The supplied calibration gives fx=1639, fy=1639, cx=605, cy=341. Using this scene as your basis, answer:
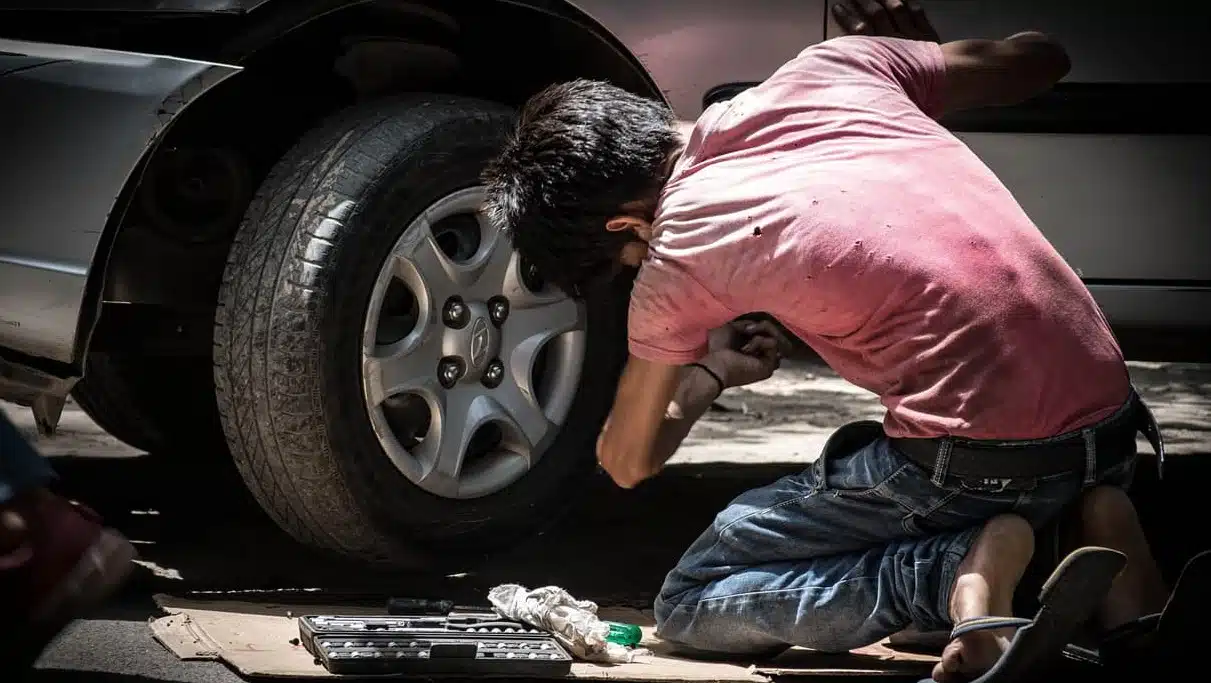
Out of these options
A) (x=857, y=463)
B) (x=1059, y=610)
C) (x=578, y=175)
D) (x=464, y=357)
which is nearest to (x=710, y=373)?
(x=857, y=463)

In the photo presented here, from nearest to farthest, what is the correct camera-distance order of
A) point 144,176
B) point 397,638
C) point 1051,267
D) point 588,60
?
point 1051,267, point 397,638, point 144,176, point 588,60

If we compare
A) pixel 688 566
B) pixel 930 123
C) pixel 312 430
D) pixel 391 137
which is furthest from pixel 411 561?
pixel 930 123

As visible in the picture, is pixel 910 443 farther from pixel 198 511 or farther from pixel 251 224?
pixel 198 511

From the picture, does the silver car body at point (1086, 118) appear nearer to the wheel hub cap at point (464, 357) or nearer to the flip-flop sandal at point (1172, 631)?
the wheel hub cap at point (464, 357)

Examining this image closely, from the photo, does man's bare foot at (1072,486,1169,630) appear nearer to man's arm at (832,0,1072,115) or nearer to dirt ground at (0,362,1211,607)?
man's arm at (832,0,1072,115)

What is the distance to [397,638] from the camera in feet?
9.05

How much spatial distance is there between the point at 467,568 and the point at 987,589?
1.20 m

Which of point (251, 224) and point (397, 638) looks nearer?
point (397, 638)

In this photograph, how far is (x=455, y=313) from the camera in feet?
10.5

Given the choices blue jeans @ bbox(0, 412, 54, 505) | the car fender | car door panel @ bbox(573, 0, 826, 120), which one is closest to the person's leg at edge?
blue jeans @ bbox(0, 412, 54, 505)

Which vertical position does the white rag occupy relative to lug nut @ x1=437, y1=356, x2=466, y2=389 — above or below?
below

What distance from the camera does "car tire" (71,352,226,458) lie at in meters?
4.11

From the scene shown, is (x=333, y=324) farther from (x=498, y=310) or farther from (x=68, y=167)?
(x=68, y=167)

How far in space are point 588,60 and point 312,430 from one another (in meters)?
1.02
